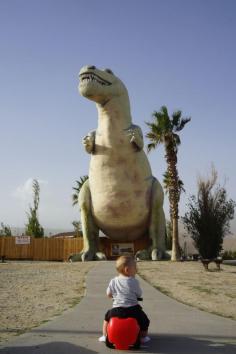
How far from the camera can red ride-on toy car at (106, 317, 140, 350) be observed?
3986mm

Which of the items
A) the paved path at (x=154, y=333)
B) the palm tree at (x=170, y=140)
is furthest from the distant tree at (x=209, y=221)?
the paved path at (x=154, y=333)

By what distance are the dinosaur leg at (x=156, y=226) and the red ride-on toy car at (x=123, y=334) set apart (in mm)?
11479

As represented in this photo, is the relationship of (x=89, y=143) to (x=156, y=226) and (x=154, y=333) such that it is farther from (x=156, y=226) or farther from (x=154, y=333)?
(x=154, y=333)

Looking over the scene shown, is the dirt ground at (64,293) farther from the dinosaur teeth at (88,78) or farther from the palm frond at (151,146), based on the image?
the palm frond at (151,146)

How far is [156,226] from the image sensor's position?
1577cm

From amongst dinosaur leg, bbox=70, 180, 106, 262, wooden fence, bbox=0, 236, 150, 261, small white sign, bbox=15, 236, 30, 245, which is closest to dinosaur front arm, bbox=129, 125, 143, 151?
dinosaur leg, bbox=70, 180, 106, 262

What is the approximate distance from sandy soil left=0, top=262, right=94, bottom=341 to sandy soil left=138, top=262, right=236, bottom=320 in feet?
5.22

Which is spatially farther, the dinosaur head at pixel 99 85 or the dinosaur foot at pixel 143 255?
the dinosaur foot at pixel 143 255

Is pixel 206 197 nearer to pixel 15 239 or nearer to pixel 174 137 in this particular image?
pixel 174 137

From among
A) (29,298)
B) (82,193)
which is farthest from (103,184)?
(29,298)

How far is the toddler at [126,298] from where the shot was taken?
4145 mm

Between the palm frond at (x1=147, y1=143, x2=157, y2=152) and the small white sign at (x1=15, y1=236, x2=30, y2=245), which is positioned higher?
the palm frond at (x1=147, y1=143, x2=157, y2=152)

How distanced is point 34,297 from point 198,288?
3.02 metres

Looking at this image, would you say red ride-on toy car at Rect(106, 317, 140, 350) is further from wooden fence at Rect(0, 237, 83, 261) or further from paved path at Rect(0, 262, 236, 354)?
wooden fence at Rect(0, 237, 83, 261)
